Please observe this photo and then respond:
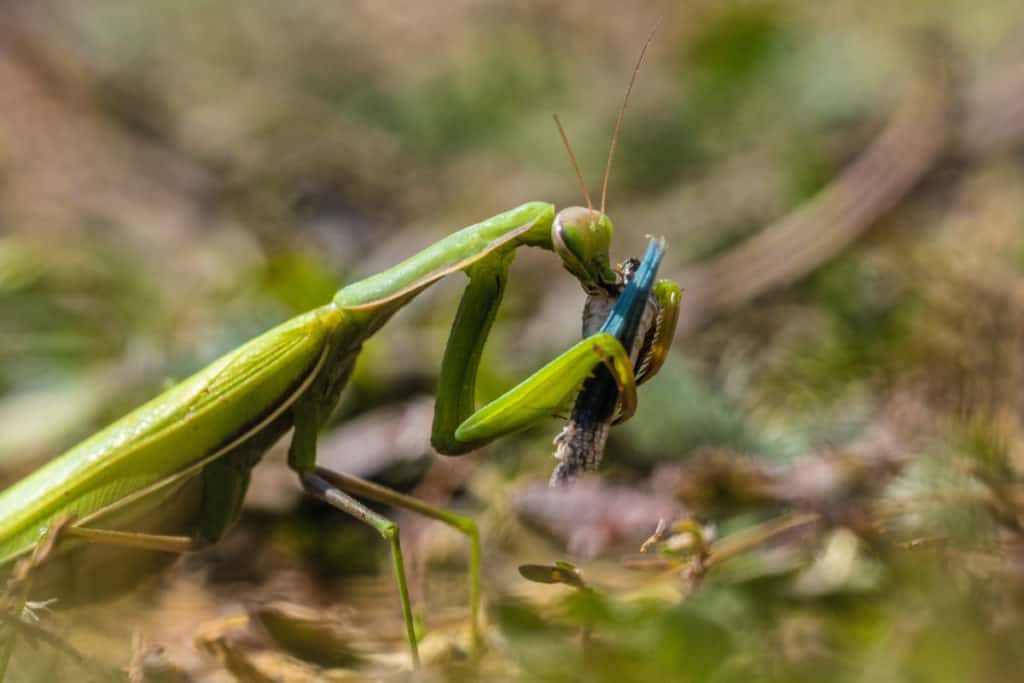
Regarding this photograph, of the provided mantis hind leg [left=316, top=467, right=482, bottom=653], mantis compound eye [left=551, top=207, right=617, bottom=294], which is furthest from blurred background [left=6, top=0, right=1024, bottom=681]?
mantis compound eye [left=551, top=207, right=617, bottom=294]

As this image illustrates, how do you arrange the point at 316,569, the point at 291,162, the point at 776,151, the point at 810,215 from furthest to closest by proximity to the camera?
1. the point at 291,162
2. the point at 776,151
3. the point at 810,215
4. the point at 316,569

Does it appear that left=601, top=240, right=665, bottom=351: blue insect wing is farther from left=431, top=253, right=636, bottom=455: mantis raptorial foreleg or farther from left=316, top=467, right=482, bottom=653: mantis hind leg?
left=316, top=467, right=482, bottom=653: mantis hind leg

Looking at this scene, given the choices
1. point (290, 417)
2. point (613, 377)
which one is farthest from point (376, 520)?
point (613, 377)

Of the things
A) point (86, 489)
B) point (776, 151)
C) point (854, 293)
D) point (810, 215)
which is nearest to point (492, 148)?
point (776, 151)

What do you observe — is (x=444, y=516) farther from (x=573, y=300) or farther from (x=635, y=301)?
(x=573, y=300)

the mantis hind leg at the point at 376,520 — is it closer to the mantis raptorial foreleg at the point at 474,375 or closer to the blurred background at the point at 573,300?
the blurred background at the point at 573,300

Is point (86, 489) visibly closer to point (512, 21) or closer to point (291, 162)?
point (291, 162)
